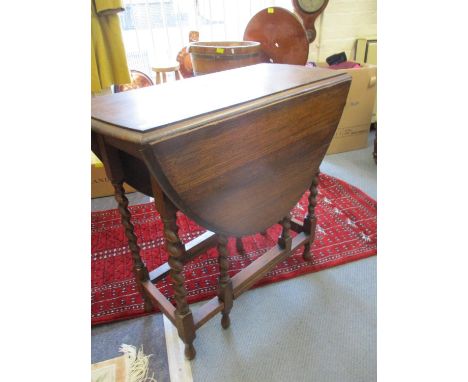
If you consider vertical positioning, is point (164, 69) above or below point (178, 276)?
above

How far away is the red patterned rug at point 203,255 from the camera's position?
1.39 m

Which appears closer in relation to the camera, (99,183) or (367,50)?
(99,183)

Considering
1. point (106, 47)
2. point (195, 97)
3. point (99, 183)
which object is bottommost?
point (99, 183)

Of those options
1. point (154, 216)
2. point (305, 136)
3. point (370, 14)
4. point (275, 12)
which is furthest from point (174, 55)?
point (305, 136)

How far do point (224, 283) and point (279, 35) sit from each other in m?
1.90

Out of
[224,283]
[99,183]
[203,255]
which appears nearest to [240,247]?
[203,255]

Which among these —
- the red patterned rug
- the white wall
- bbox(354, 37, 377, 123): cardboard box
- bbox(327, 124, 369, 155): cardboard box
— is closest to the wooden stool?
the red patterned rug

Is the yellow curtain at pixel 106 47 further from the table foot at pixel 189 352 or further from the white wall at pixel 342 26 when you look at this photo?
the white wall at pixel 342 26

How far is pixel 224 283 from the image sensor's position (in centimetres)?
115

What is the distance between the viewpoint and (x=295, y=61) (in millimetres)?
2352

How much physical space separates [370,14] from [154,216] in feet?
8.44

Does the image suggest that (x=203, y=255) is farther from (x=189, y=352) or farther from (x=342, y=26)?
(x=342, y=26)

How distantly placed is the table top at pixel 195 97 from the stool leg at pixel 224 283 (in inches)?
17.5
